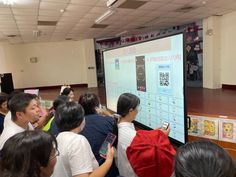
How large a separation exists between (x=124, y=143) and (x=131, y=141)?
4.3 inches

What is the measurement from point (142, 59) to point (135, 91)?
45 cm

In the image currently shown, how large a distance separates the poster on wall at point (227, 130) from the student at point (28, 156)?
5.28ft

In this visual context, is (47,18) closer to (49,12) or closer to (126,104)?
(49,12)

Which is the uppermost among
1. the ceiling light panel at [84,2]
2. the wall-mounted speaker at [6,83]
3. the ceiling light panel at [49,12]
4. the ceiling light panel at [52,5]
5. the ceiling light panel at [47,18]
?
the ceiling light panel at [84,2]

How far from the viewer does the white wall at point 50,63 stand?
11.8 metres

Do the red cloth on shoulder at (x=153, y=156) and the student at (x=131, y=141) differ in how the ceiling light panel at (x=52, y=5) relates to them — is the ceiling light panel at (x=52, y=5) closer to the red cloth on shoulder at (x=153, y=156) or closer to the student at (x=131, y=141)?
the student at (x=131, y=141)

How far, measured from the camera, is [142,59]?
2.38 metres

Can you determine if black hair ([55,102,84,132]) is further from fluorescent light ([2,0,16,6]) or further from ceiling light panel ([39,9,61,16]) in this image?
ceiling light panel ([39,9,61,16])

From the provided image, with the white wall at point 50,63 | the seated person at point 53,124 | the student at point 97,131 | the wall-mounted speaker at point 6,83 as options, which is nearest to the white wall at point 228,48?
the white wall at point 50,63

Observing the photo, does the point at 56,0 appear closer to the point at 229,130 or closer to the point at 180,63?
the point at 180,63

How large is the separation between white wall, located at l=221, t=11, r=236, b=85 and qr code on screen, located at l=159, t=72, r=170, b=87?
6.36m

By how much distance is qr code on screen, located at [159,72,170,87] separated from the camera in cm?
196

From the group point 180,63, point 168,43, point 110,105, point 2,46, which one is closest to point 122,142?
point 180,63

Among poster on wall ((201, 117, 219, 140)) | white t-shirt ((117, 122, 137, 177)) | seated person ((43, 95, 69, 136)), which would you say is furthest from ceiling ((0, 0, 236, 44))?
white t-shirt ((117, 122, 137, 177))
